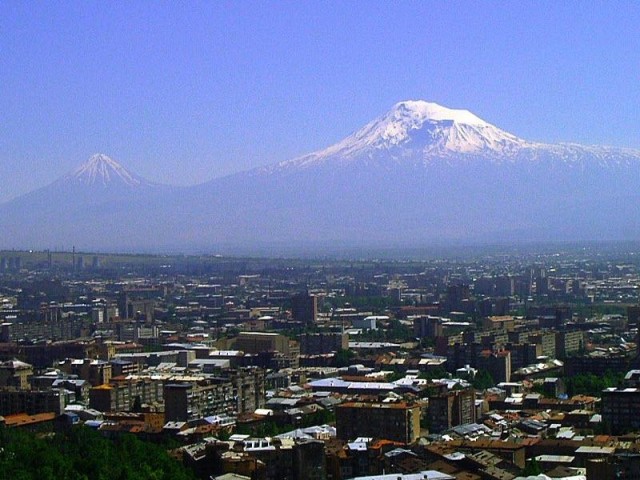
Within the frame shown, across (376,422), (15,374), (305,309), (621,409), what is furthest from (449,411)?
(305,309)

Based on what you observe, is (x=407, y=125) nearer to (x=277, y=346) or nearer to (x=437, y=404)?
(x=277, y=346)

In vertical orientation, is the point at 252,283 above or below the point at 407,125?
below

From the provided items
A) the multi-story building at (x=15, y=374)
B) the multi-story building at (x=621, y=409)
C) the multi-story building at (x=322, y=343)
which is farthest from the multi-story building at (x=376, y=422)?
the multi-story building at (x=322, y=343)

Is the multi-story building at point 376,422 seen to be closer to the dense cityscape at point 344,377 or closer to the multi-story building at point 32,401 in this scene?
the dense cityscape at point 344,377

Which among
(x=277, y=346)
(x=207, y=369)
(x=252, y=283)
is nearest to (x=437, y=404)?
(x=207, y=369)

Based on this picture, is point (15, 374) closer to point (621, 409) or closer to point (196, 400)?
point (196, 400)

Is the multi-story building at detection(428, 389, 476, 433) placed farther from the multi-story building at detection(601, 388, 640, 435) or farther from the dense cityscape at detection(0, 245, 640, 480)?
the multi-story building at detection(601, 388, 640, 435)
